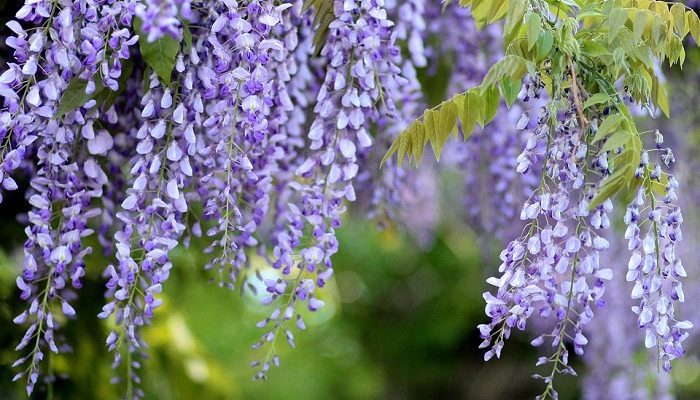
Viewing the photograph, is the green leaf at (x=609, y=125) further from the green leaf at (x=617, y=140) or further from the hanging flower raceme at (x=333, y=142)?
the hanging flower raceme at (x=333, y=142)

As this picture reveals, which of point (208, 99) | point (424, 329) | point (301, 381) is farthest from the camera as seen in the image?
point (424, 329)

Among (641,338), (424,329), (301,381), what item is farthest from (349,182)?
(424,329)

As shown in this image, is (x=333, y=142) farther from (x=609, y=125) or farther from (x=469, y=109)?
(x=609, y=125)

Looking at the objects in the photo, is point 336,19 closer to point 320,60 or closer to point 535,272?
point 320,60

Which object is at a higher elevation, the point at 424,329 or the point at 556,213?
the point at 556,213

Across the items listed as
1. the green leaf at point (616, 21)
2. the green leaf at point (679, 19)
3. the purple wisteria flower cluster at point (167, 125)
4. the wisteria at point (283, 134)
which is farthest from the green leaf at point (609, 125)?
the purple wisteria flower cluster at point (167, 125)
